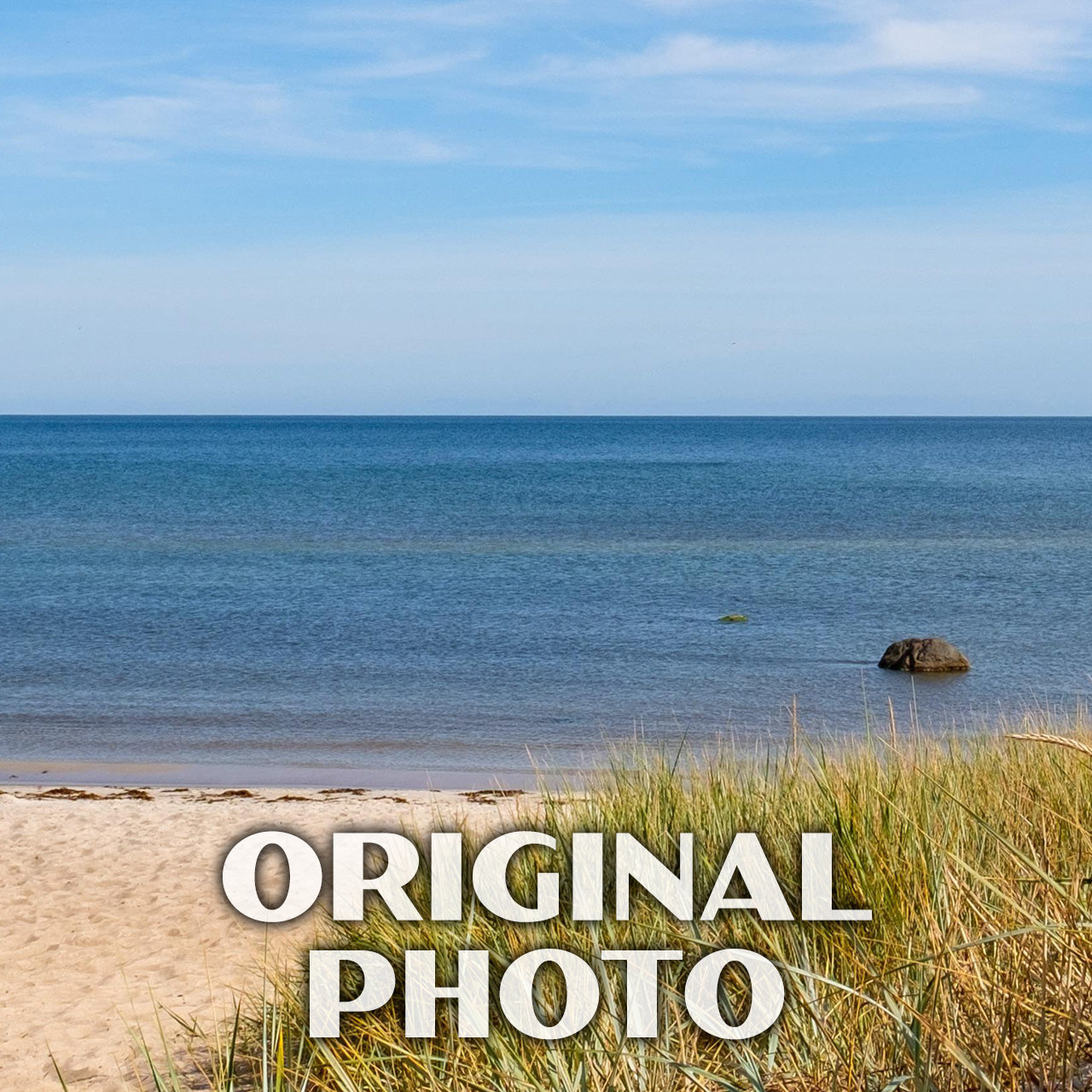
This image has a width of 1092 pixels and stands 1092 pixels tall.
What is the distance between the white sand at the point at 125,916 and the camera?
6062 mm

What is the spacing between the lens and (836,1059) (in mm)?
3357

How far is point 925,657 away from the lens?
2127cm

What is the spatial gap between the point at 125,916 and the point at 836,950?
5708 millimetres

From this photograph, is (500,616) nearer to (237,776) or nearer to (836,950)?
(237,776)

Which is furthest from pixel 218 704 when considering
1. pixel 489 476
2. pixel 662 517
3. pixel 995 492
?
pixel 489 476

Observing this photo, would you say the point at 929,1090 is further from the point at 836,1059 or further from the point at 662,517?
the point at 662,517

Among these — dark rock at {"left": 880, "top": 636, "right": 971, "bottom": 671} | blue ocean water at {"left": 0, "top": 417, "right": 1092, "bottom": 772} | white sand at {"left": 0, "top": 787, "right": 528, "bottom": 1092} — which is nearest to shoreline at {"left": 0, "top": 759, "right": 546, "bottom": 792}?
blue ocean water at {"left": 0, "top": 417, "right": 1092, "bottom": 772}

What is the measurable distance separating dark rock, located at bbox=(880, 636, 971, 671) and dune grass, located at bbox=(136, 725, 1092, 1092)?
15218mm

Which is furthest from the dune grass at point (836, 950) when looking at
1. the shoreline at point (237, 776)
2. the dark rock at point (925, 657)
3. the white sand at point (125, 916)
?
the dark rock at point (925, 657)

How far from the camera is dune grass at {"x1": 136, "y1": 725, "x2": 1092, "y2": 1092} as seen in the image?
125 inches

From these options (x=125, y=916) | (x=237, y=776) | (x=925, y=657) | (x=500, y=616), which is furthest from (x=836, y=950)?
(x=500, y=616)

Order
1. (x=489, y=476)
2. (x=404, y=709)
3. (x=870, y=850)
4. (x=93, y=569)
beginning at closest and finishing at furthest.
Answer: (x=870, y=850) < (x=404, y=709) < (x=93, y=569) < (x=489, y=476)

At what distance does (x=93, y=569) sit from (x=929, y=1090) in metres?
35.4

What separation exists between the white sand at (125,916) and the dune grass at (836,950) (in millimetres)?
1093
